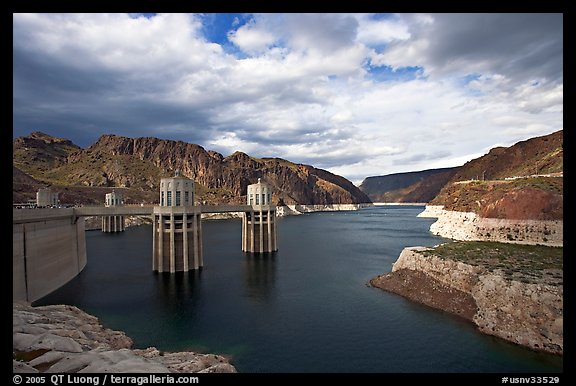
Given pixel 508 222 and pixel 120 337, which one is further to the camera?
pixel 508 222

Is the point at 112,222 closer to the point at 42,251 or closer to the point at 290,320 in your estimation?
the point at 42,251

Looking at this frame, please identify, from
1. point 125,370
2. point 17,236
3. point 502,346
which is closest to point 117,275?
point 17,236

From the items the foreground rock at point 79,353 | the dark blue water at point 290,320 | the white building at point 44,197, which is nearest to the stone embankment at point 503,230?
the dark blue water at point 290,320

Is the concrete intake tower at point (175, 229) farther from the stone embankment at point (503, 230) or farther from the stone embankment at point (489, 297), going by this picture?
the stone embankment at point (503, 230)

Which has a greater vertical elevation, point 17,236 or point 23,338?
point 17,236

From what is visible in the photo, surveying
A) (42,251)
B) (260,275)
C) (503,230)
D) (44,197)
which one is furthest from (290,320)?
(44,197)

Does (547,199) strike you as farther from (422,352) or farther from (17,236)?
(17,236)
